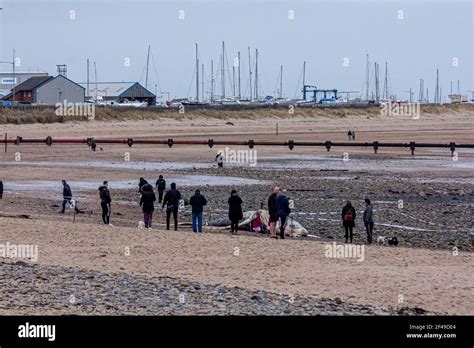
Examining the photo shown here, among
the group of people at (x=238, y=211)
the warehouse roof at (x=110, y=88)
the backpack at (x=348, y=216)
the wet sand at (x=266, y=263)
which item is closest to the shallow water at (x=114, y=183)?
the group of people at (x=238, y=211)

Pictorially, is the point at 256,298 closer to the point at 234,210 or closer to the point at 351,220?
the point at 351,220

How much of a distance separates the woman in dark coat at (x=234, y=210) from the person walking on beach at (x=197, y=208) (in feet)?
2.19

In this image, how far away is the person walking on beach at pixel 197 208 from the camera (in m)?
23.7

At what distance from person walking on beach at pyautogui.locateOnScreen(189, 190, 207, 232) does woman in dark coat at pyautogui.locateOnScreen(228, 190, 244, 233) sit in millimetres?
667

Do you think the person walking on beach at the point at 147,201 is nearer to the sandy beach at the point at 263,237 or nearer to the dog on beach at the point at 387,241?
the sandy beach at the point at 263,237

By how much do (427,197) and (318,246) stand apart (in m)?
11.7

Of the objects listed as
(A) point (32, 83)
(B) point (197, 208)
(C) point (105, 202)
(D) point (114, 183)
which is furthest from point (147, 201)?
(A) point (32, 83)

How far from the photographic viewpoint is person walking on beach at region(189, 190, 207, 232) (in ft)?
77.8

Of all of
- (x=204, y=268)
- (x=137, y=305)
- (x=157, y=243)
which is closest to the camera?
(x=137, y=305)

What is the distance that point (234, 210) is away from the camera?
23.6 m

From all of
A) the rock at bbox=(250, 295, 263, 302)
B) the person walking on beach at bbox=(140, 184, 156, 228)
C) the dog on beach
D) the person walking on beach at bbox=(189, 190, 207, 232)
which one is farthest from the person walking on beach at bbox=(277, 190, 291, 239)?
the rock at bbox=(250, 295, 263, 302)
